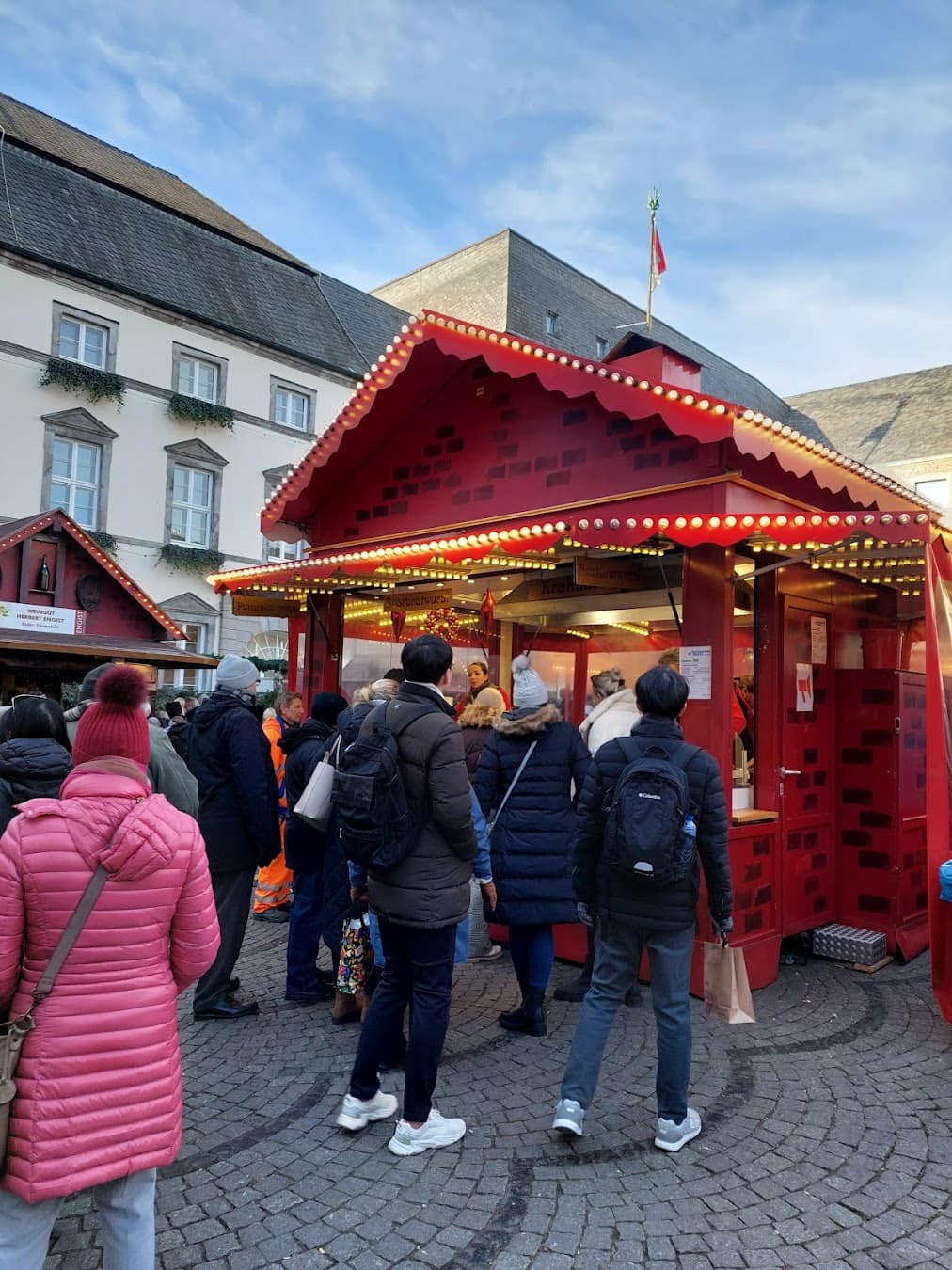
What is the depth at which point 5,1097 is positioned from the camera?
1963mm

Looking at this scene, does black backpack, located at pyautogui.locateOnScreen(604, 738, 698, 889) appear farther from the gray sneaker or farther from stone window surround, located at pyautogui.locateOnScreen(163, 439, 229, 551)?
stone window surround, located at pyautogui.locateOnScreen(163, 439, 229, 551)

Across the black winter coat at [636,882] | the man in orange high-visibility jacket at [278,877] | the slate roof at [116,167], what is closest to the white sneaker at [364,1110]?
the black winter coat at [636,882]

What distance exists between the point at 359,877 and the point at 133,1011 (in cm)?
167

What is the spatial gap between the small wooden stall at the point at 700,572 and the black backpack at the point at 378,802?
7.21ft

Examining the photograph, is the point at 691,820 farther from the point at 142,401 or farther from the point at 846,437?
the point at 846,437

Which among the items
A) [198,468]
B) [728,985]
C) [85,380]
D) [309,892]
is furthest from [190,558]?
[728,985]

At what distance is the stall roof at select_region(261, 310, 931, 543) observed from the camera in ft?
16.9

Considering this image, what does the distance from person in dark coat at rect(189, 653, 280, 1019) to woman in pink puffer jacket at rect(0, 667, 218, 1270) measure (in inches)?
93.8

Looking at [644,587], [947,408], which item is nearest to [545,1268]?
[644,587]

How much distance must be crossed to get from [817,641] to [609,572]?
60.5 inches

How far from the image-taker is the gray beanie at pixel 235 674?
15.7ft

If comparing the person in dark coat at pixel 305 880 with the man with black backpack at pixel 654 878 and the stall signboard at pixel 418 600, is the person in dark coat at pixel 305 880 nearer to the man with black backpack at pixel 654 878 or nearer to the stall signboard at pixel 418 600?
the man with black backpack at pixel 654 878

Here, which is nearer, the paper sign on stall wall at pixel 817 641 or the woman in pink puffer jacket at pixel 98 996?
the woman in pink puffer jacket at pixel 98 996

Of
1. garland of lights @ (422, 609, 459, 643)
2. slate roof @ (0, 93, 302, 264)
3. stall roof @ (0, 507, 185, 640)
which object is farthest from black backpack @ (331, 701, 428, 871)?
slate roof @ (0, 93, 302, 264)
